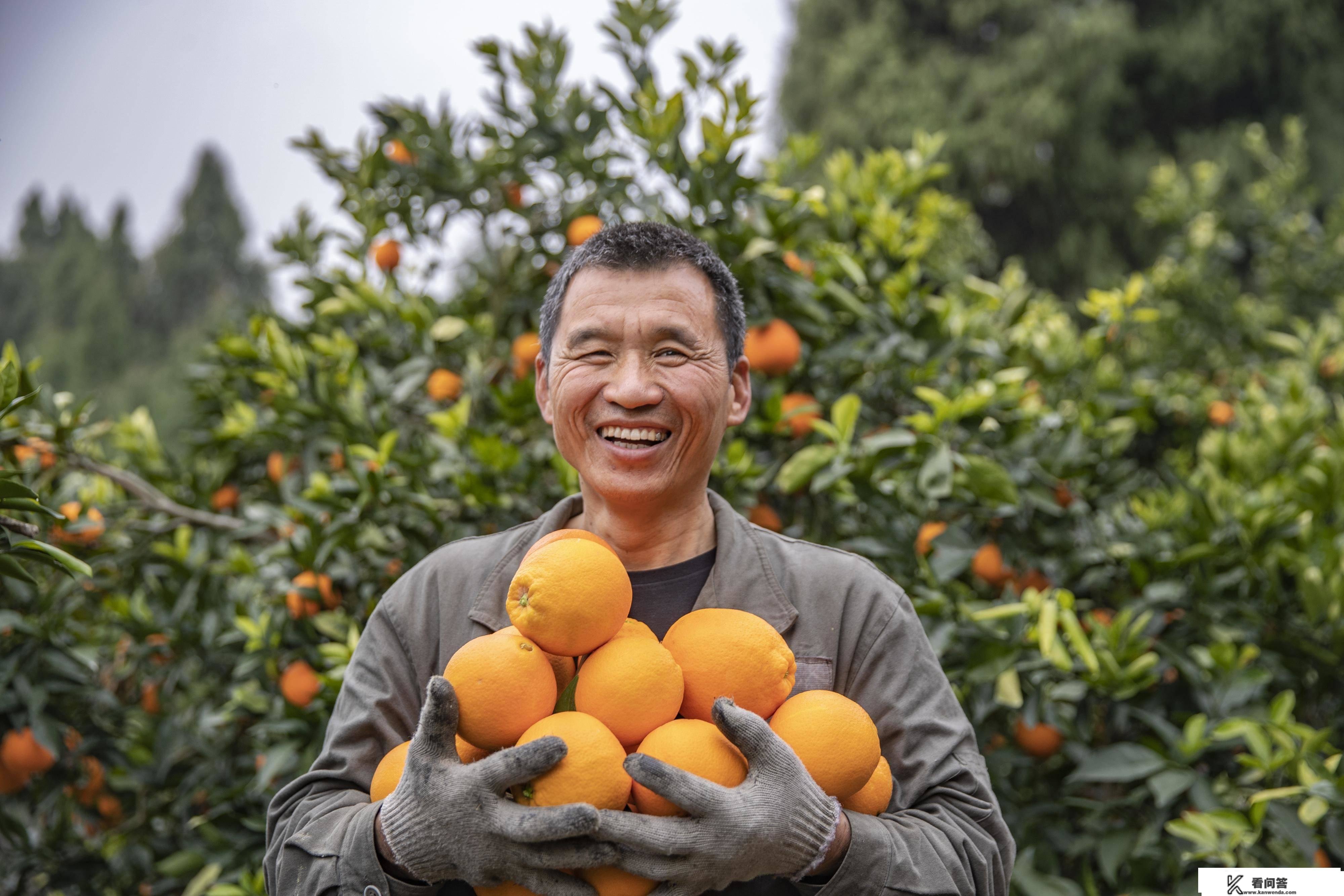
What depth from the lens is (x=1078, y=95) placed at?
1104 centimetres

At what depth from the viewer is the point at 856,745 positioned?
1.18m

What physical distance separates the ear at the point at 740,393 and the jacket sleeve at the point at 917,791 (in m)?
0.40

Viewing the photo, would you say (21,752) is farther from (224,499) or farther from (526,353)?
(526,353)

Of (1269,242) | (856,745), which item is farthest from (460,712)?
(1269,242)

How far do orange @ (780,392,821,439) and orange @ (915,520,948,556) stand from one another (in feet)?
1.26

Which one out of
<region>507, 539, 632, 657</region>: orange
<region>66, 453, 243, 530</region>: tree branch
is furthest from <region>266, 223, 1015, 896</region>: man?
<region>66, 453, 243, 530</region>: tree branch

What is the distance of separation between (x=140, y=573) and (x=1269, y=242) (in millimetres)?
5740

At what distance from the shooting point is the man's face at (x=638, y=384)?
143 centimetres

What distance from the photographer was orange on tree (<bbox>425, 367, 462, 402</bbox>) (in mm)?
2717

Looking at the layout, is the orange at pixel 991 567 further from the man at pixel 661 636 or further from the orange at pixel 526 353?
the orange at pixel 526 353

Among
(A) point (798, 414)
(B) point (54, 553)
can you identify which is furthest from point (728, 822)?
(A) point (798, 414)

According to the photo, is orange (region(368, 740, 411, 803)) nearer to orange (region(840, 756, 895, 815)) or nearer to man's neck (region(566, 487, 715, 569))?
man's neck (region(566, 487, 715, 569))

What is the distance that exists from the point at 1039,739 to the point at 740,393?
120 cm

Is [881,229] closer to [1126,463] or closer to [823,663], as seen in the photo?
[1126,463]
